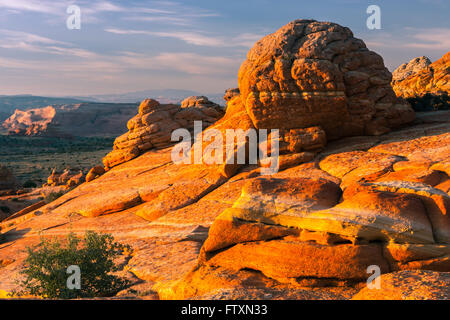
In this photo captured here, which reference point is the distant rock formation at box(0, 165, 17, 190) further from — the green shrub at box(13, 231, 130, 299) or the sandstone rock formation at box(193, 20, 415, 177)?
the green shrub at box(13, 231, 130, 299)

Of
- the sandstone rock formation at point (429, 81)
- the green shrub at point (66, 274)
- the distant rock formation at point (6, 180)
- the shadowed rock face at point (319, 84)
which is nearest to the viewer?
the green shrub at point (66, 274)

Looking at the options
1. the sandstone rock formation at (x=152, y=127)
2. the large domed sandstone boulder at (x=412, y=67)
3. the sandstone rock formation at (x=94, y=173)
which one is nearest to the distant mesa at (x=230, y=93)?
the sandstone rock formation at (x=152, y=127)

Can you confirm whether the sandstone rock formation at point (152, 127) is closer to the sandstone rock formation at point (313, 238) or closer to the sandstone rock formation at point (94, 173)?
the sandstone rock formation at point (94, 173)

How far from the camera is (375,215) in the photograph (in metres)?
8.14

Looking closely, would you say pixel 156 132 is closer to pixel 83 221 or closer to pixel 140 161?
pixel 140 161

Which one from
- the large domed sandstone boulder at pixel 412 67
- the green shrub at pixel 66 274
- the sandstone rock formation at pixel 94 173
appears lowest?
the green shrub at pixel 66 274

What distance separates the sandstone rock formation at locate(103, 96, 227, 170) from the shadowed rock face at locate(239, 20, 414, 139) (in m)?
9.70

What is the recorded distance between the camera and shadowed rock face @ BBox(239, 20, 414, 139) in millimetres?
18828

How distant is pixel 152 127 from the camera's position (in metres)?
28.1

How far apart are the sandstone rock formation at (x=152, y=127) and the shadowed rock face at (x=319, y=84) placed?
31.8 feet

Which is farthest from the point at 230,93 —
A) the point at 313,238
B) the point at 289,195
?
the point at 313,238

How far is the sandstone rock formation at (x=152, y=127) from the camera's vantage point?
28.0m
